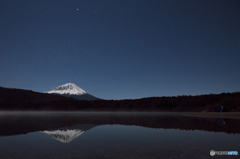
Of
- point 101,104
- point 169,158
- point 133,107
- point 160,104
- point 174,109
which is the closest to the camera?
point 169,158

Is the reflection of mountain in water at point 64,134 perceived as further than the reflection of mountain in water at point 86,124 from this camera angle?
No

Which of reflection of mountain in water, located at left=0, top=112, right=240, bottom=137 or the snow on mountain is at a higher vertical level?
reflection of mountain in water, located at left=0, top=112, right=240, bottom=137

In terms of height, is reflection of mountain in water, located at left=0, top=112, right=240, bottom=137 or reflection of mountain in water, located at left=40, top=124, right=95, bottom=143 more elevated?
reflection of mountain in water, located at left=0, top=112, right=240, bottom=137

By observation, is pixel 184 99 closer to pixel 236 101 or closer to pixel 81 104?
pixel 236 101

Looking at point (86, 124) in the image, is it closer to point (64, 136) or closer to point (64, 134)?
point (64, 134)

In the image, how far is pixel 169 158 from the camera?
11172 millimetres

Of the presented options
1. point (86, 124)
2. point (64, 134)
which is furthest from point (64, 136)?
point (86, 124)

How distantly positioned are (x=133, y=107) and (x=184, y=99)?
4044cm

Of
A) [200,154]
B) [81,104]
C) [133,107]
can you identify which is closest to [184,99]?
[133,107]

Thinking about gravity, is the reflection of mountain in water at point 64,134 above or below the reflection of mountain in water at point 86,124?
below

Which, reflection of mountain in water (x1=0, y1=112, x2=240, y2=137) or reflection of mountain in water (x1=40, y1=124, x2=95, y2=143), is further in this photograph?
reflection of mountain in water (x1=0, y1=112, x2=240, y2=137)

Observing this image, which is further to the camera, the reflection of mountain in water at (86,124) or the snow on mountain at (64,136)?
the reflection of mountain in water at (86,124)

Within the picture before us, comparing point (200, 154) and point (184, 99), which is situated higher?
point (184, 99)

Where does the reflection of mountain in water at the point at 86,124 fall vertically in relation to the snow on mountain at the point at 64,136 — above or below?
above
